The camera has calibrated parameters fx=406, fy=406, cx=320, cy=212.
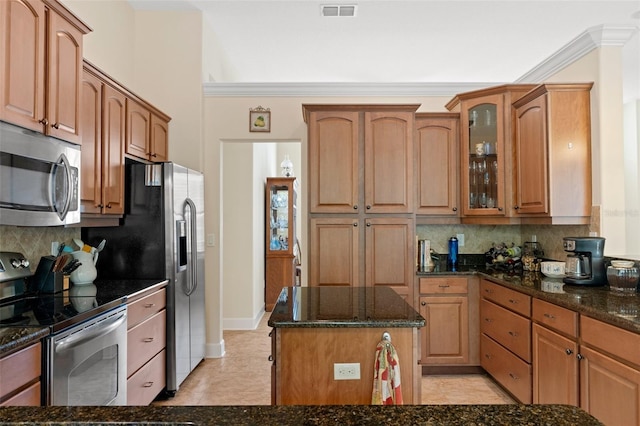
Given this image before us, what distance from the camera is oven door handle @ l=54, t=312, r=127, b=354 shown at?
5.93 ft

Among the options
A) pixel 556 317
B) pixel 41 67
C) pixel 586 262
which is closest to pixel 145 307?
pixel 41 67

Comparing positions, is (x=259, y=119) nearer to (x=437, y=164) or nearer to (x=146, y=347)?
(x=437, y=164)

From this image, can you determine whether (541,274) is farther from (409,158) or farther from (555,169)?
(409,158)

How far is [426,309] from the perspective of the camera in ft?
11.8

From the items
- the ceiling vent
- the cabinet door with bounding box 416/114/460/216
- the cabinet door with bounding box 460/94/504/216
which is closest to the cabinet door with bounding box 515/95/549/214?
the cabinet door with bounding box 460/94/504/216

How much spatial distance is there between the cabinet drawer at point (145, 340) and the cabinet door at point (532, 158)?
120 inches

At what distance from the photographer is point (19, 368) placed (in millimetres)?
1579

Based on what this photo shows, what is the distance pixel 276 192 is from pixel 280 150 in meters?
1.87

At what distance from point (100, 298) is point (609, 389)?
8.90 ft

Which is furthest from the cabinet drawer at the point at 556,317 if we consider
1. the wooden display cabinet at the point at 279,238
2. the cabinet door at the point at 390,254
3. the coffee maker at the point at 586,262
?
the wooden display cabinet at the point at 279,238

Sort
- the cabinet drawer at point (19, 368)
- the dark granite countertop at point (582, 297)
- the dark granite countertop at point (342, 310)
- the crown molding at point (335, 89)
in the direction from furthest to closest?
the crown molding at point (335, 89) < the dark granite countertop at point (582, 297) < the dark granite countertop at point (342, 310) < the cabinet drawer at point (19, 368)

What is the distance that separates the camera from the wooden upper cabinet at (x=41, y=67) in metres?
1.76

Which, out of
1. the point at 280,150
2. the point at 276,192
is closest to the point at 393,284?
the point at 276,192

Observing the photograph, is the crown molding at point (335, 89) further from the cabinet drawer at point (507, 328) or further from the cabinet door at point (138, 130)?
the cabinet drawer at point (507, 328)
